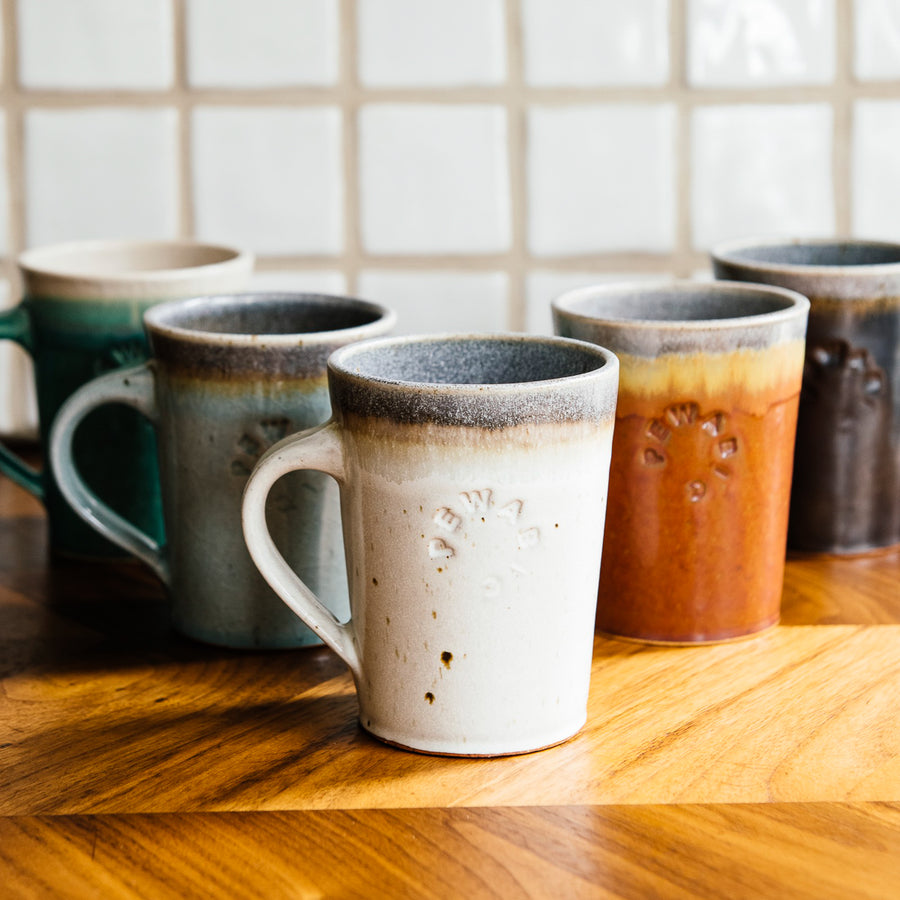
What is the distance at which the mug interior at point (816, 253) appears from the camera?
26.9 inches

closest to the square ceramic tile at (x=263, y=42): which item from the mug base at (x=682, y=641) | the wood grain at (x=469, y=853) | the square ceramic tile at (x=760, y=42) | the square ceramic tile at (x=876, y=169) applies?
the square ceramic tile at (x=760, y=42)

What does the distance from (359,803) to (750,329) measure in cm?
23

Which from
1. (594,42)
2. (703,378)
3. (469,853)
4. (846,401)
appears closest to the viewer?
(469,853)

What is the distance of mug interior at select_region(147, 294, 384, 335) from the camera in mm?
580

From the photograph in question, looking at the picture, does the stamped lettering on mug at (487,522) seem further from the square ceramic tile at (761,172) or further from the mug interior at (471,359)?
the square ceramic tile at (761,172)

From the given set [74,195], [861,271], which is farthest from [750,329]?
[74,195]

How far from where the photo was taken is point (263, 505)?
1.53 ft

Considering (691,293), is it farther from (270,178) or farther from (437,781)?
(270,178)

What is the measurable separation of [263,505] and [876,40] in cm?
57

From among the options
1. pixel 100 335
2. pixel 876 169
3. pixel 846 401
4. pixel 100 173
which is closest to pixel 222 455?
pixel 100 335

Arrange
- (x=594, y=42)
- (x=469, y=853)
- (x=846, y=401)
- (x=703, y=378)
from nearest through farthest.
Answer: (x=469, y=853), (x=703, y=378), (x=846, y=401), (x=594, y=42)

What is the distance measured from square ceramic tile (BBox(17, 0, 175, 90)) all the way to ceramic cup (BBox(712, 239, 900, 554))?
397 mm

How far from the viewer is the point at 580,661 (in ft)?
1.53

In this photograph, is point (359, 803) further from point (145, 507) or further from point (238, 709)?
point (145, 507)
